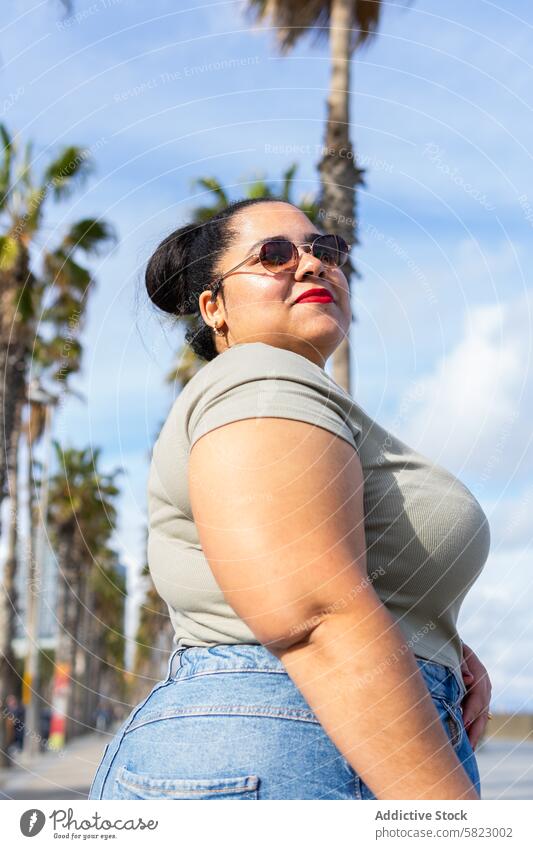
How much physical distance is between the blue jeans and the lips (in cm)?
73

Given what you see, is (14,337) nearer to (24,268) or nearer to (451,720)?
(24,268)

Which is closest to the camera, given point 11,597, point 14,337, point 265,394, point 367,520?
point 265,394

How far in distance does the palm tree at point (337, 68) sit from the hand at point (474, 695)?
5.04 metres

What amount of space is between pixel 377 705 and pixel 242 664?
307 mm

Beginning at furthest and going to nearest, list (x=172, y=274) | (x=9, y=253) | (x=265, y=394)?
(x=9, y=253), (x=172, y=274), (x=265, y=394)

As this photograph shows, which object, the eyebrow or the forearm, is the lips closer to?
the eyebrow

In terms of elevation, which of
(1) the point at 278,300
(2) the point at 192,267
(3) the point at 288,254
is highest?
(2) the point at 192,267

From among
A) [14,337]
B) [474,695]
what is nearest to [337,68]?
[14,337]

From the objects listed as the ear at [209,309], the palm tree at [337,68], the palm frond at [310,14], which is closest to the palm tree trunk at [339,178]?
the palm tree at [337,68]

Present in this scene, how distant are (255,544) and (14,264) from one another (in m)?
16.6

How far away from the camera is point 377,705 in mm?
1478

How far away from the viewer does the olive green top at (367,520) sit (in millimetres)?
1691

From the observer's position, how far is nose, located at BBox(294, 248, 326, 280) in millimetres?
2092

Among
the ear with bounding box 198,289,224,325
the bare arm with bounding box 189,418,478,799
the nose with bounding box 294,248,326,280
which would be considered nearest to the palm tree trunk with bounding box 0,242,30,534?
the ear with bounding box 198,289,224,325
